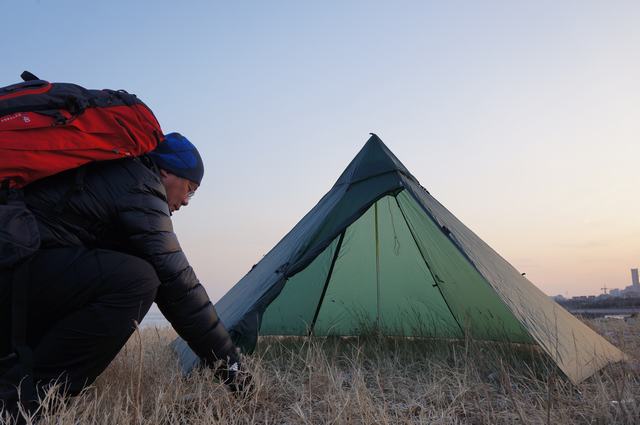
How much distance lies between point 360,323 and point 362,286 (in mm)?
373

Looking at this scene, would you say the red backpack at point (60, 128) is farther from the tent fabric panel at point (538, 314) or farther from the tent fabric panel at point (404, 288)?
the tent fabric panel at point (404, 288)

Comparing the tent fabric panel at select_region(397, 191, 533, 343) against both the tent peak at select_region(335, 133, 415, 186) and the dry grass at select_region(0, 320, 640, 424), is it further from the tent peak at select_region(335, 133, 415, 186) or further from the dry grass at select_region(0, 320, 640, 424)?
the dry grass at select_region(0, 320, 640, 424)

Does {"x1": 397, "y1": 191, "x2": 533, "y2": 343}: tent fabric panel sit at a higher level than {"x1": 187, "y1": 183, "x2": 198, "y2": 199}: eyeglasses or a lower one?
lower

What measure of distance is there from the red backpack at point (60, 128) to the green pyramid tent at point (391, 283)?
50.2 inches

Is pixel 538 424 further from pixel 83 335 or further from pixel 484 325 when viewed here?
pixel 484 325

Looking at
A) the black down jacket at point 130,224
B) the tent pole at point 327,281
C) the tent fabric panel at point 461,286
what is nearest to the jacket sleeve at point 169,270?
the black down jacket at point 130,224

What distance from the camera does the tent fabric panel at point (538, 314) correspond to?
2.67 meters

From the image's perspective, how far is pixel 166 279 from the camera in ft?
6.37

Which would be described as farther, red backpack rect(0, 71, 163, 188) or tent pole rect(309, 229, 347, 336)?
tent pole rect(309, 229, 347, 336)

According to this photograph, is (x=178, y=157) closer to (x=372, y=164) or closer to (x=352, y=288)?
Result: (x=372, y=164)

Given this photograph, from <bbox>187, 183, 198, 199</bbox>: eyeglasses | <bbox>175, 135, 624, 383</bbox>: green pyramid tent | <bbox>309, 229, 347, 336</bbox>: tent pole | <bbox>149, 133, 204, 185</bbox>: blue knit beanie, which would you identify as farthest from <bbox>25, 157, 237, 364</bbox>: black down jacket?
<bbox>309, 229, 347, 336</bbox>: tent pole

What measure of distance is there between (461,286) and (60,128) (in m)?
3.02

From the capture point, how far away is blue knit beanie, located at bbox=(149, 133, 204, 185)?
2176mm

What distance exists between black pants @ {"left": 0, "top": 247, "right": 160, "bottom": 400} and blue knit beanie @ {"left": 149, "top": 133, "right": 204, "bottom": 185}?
462mm
